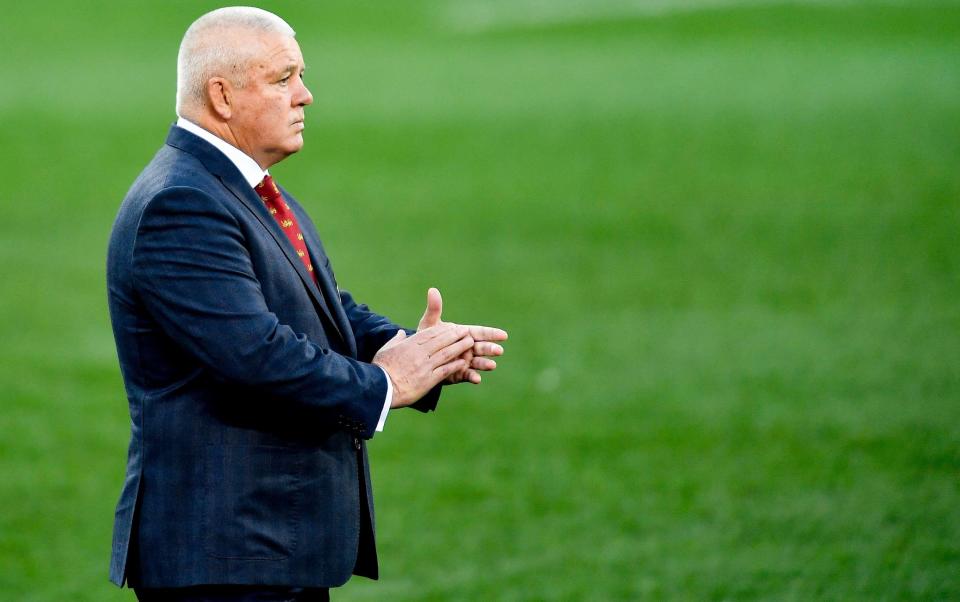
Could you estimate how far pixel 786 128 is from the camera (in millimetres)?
21000

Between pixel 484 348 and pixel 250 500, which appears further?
pixel 484 348

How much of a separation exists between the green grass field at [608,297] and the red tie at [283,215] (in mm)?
3029

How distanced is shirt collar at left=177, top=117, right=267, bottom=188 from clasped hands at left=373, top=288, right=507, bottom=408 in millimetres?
552

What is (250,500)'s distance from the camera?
12.4 ft

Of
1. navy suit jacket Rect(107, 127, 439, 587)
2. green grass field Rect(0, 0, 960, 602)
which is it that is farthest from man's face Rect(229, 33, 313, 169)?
green grass field Rect(0, 0, 960, 602)

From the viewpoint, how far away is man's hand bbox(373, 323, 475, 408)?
3887mm

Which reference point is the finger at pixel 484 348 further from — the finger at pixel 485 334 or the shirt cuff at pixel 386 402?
the shirt cuff at pixel 386 402

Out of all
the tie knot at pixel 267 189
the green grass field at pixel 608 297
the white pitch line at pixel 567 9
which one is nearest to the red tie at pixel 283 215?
the tie knot at pixel 267 189

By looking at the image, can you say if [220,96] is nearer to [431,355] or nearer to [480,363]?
[431,355]

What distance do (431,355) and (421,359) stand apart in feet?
0.13

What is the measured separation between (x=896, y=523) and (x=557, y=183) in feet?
36.0

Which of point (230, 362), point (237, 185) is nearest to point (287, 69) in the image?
point (237, 185)

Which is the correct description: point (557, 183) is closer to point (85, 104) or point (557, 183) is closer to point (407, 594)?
point (85, 104)

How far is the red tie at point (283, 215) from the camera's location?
3.92 metres
